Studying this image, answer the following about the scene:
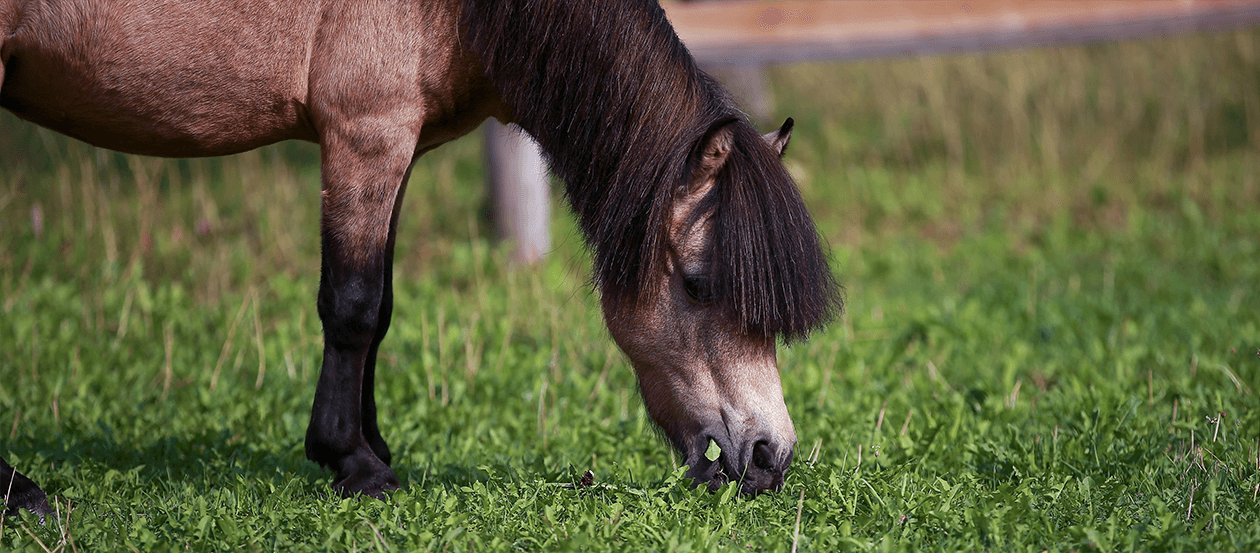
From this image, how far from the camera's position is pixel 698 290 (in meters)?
2.87

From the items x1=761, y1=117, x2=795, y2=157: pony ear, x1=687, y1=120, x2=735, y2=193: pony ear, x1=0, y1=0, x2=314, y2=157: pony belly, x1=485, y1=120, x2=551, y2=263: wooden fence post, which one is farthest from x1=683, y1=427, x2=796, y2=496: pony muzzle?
x1=485, y1=120, x2=551, y2=263: wooden fence post

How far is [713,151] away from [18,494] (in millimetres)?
2271

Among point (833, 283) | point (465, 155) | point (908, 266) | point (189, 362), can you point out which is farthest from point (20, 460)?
point (465, 155)

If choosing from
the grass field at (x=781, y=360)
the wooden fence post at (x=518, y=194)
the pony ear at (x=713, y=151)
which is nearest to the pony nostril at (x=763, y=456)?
the grass field at (x=781, y=360)

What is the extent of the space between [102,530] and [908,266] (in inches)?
220

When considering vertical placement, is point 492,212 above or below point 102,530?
above

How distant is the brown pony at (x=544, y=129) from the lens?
108 inches

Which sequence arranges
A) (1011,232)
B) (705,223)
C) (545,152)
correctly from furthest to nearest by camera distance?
(1011,232), (545,152), (705,223)

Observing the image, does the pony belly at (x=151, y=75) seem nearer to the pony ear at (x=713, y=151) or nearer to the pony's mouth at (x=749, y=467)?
the pony ear at (x=713, y=151)

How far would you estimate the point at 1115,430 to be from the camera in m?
3.46

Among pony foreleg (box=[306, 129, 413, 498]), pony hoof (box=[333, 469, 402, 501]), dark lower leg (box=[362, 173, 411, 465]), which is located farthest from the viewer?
dark lower leg (box=[362, 173, 411, 465])

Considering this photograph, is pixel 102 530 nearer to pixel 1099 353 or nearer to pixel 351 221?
pixel 351 221

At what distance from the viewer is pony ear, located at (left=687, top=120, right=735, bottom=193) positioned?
2711 mm

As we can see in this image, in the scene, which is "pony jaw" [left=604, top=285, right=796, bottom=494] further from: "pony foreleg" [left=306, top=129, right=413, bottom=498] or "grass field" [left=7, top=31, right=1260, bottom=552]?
"pony foreleg" [left=306, top=129, right=413, bottom=498]
